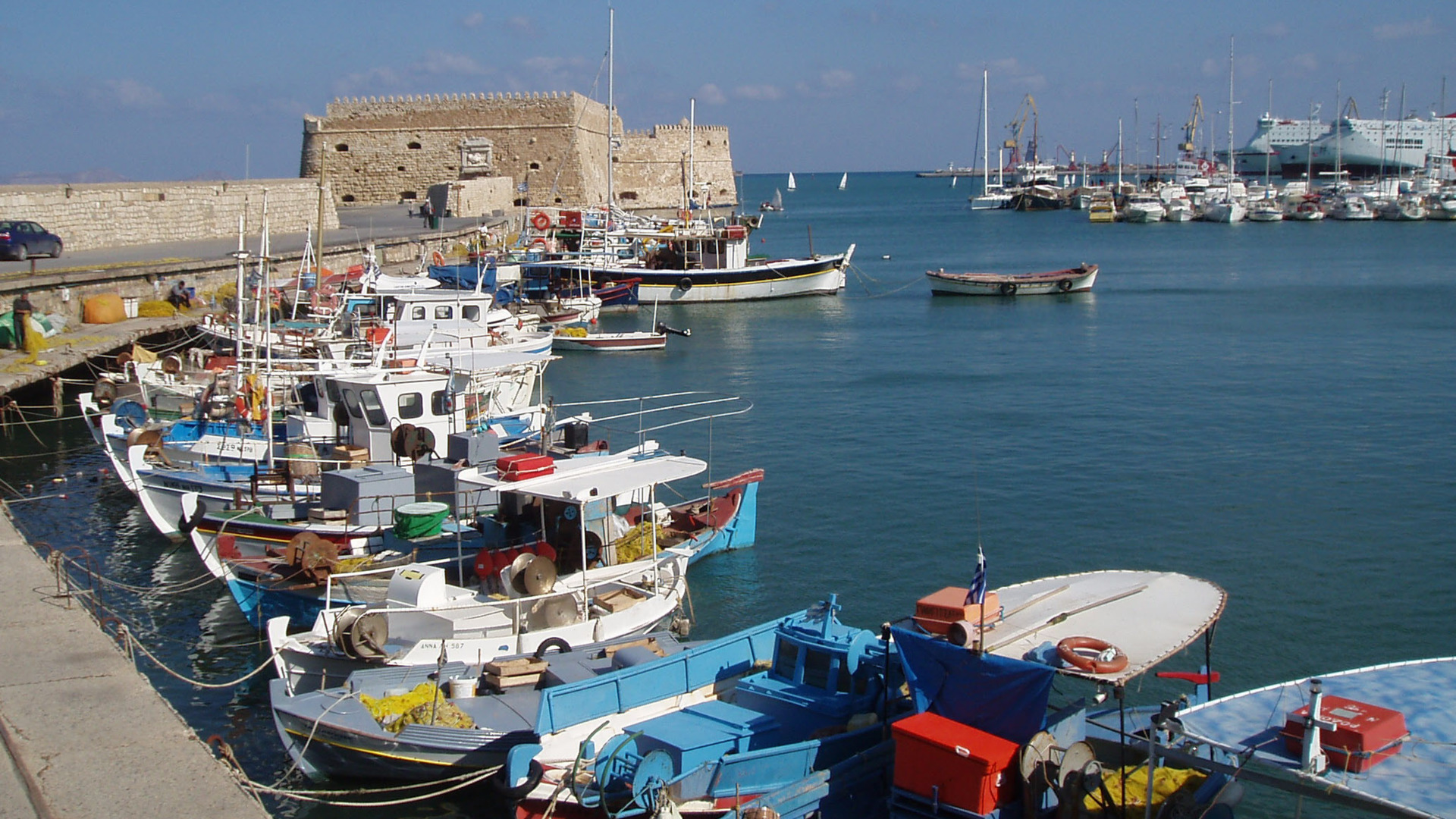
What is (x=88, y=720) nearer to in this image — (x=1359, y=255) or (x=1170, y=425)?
(x=1170, y=425)

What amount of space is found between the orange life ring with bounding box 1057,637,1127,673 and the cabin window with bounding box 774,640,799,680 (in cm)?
230

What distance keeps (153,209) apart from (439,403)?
28.6 metres

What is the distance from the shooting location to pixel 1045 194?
125m

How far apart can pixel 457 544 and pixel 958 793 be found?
6.74 metres

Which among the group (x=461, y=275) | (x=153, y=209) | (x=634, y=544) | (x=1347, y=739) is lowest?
(x=634, y=544)

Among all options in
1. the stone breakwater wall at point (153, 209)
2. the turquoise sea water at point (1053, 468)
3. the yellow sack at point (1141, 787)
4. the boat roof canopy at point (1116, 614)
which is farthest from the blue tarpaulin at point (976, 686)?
the stone breakwater wall at point (153, 209)

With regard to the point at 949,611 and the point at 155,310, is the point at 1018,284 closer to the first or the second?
the point at 155,310

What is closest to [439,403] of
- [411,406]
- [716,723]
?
[411,406]

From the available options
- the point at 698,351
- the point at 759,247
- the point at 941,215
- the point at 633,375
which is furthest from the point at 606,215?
the point at 941,215

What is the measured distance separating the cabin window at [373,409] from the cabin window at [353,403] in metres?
0.08

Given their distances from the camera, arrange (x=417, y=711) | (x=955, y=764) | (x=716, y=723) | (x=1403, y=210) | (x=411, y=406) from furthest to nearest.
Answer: (x=1403, y=210) < (x=411, y=406) < (x=417, y=711) < (x=716, y=723) < (x=955, y=764)

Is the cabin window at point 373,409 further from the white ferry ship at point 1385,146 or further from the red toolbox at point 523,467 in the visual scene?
the white ferry ship at point 1385,146

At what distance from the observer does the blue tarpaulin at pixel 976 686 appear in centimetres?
837

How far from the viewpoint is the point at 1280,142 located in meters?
134
